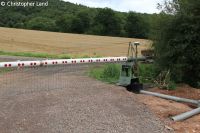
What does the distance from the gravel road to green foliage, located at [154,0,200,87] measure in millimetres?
4408

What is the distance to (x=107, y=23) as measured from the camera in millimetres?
87188

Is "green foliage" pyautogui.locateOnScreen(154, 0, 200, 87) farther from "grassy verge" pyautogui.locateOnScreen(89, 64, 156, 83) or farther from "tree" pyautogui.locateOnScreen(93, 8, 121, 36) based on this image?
"tree" pyautogui.locateOnScreen(93, 8, 121, 36)

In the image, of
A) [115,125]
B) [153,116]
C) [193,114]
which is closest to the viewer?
[115,125]

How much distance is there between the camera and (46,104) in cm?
1013

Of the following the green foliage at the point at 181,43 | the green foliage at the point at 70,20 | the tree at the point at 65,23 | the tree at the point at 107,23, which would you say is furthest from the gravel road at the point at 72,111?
the tree at the point at 107,23

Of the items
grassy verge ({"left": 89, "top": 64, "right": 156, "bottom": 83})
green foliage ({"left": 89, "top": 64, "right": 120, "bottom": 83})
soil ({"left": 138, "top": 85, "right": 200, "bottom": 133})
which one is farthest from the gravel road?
green foliage ({"left": 89, "top": 64, "right": 120, "bottom": 83})

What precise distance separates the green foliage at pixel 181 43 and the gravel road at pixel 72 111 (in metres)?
4.41

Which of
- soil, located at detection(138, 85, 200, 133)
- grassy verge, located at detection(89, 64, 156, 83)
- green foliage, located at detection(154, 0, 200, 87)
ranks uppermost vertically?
green foliage, located at detection(154, 0, 200, 87)

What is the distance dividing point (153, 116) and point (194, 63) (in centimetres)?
771

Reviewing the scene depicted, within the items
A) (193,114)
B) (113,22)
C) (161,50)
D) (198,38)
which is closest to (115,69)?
(161,50)

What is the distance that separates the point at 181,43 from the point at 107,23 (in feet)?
232

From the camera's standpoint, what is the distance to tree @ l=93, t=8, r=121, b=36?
85.2 metres

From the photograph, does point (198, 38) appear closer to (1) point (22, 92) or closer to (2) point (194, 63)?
(2) point (194, 63)

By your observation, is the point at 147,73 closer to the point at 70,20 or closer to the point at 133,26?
the point at 133,26
